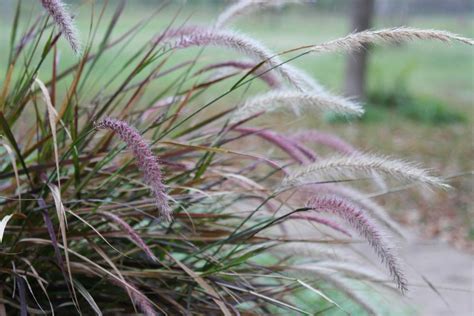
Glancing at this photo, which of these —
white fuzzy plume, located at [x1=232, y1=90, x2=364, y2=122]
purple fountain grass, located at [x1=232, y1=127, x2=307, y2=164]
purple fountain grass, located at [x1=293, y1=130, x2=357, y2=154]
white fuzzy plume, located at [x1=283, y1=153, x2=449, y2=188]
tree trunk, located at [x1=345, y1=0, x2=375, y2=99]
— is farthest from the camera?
tree trunk, located at [x1=345, y1=0, x2=375, y2=99]

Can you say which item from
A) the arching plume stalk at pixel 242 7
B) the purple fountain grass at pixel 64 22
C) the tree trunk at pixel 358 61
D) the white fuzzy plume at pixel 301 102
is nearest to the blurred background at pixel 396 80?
the tree trunk at pixel 358 61

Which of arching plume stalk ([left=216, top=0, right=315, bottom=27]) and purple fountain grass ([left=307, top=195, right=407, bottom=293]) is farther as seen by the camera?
arching plume stalk ([left=216, top=0, right=315, bottom=27])

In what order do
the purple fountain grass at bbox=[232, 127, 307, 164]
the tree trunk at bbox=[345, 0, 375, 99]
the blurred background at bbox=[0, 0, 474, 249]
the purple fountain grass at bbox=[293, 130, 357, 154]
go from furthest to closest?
1. the tree trunk at bbox=[345, 0, 375, 99]
2. the blurred background at bbox=[0, 0, 474, 249]
3. the purple fountain grass at bbox=[293, 130, 357, 154]
4. the purple fountain grass at bbox=[232, 127, 307, 164]

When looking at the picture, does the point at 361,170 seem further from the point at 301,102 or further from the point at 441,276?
the point at 441,276

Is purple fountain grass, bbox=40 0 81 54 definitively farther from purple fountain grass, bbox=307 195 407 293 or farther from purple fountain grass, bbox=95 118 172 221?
purple fountain grass, bbox=307 195 407 293

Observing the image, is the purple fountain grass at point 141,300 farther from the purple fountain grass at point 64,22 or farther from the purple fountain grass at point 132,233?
the purple fountain grass at point 64,22

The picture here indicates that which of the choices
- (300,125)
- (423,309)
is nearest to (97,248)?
(423,309)

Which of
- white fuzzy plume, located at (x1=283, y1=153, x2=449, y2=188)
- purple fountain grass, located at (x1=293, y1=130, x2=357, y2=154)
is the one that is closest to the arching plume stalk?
purple fountain grass, located at (x1=293, y1=130, x2=357, y2=154)
